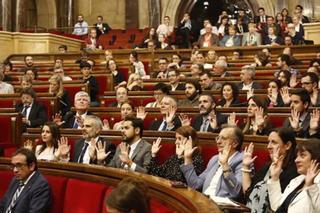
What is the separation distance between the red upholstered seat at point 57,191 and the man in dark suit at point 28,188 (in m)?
0.06

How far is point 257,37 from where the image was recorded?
395 inches

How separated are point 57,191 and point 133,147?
0.85 m

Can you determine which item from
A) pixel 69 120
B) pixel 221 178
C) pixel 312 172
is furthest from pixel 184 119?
pixel 312 172

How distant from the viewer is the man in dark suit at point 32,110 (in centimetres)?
604

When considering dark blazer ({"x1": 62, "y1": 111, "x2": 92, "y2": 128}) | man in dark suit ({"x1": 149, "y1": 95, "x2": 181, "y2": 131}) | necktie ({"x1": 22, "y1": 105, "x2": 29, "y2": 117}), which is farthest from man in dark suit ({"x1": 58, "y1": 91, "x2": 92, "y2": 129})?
man in dark suit ({"x1": 149, "y1": 95, "x2": 181, "y2": 131})

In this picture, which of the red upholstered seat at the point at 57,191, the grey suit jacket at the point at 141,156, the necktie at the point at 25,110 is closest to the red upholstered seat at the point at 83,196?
the red upholstered seat at the point at 57,191

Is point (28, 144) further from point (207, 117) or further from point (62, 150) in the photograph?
point (207, 117)

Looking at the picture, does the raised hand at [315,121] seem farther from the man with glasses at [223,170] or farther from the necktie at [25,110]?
the necktie at [25,110]

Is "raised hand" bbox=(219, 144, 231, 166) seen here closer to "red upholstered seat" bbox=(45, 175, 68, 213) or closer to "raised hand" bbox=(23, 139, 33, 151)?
"red upholstered seat" bbox=(45, 175, 68, 213)

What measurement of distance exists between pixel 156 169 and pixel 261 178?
940 mm

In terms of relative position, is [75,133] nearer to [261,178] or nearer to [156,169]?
[156,169]

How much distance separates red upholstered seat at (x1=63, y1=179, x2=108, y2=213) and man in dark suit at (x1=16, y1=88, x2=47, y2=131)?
2797 millimetres

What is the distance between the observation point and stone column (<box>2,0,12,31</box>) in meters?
12.6

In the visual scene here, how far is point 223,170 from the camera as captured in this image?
3.38m
